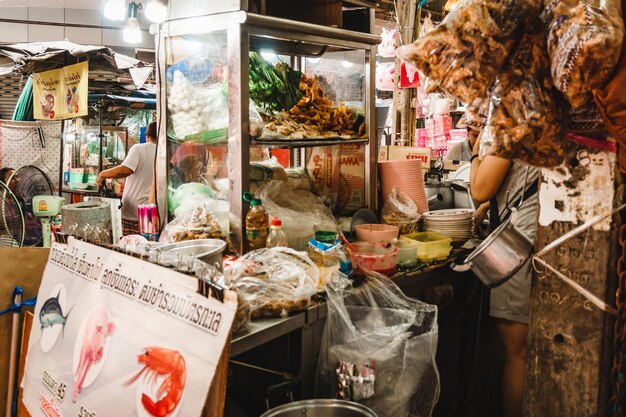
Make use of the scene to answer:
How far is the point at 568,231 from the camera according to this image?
5.24ft

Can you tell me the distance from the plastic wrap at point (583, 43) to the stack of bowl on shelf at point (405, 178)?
8.10 feet

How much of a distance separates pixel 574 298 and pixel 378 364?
97 centimetres

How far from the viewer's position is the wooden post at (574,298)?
60.2 inches

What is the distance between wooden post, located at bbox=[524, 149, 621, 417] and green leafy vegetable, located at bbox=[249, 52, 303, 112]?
6.81 feet

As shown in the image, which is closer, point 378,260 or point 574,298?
point 574,298

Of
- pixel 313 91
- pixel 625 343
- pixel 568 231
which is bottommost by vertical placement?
pixel 625 343

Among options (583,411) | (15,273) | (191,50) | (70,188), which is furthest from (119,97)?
(583,411)

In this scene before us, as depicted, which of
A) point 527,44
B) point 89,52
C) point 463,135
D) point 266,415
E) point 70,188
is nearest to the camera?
point 527,44

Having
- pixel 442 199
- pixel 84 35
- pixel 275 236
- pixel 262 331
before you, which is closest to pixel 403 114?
pixel 442 199

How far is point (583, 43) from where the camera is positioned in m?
1.16

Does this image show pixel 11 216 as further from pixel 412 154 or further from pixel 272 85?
pixel 412 154

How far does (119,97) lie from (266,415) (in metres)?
7.68

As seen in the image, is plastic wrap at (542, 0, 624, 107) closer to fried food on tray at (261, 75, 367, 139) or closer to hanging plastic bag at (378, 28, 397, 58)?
fried food on tray at (261, 75, 367, 139)

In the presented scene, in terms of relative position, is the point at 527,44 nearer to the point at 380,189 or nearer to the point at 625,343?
the point at 625,343
